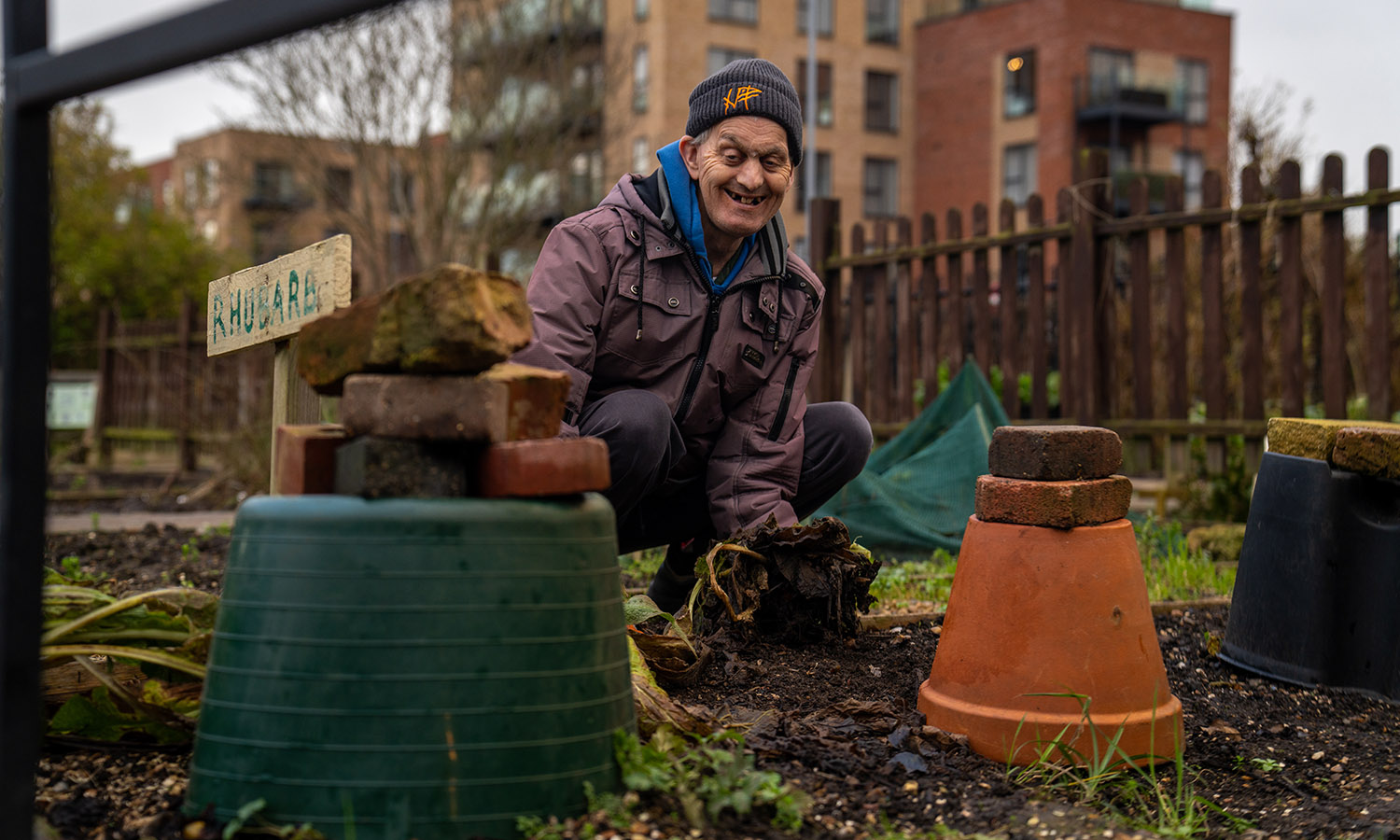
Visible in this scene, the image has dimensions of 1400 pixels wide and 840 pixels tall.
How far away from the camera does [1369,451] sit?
10.1 ft

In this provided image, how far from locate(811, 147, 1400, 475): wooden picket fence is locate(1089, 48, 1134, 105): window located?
29899 millimetres

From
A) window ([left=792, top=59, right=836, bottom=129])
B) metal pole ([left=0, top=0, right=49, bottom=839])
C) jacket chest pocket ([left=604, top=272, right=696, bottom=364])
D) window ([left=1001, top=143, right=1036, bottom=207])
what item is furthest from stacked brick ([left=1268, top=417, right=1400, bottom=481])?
window ([left=792, top=59, right=836, bottom=129])

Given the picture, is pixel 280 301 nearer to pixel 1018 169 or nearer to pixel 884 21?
pixel 1018 169

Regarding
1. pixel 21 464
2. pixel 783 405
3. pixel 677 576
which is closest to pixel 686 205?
pixel 783 405

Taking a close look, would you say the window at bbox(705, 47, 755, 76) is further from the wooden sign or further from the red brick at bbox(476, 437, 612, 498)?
the red brick at bbox(476, 437, 612, 498)

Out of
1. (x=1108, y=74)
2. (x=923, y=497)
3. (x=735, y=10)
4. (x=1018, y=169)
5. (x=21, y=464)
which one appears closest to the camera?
(x=21, y=464)

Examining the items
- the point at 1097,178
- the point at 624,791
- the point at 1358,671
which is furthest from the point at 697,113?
the point at 1097,178

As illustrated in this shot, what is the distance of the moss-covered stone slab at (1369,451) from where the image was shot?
3.05m

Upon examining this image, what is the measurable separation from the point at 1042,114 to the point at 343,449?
37.0 metres

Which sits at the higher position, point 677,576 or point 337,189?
point 337,189

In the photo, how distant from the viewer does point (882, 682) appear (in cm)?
294

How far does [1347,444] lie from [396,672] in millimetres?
2565

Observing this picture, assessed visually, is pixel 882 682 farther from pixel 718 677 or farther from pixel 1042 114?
pixel 1042 114

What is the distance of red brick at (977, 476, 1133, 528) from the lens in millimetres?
2420
